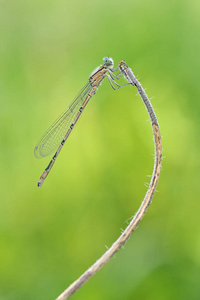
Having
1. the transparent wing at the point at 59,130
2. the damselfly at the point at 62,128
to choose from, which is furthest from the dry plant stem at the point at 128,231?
the transparent wing at the point at 59,130

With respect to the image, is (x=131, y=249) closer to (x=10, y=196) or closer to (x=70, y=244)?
(x=70, y=244)

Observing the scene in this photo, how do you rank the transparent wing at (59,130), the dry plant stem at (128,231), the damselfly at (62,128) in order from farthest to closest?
the transparent wing at (59,130) → the damselfly at (62,128) → the dry plant stem at (128,231)

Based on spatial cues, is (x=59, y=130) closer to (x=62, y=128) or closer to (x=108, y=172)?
(x=62, y=128)

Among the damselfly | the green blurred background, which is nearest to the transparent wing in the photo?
the damselfly

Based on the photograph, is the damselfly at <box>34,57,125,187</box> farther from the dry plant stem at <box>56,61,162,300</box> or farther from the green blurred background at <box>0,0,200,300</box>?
the dry plant stem at <box>56,61,162,300</box>

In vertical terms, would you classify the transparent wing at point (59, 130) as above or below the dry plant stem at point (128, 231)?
above

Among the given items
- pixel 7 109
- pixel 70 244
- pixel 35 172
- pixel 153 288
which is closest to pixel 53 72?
pixel 7 109

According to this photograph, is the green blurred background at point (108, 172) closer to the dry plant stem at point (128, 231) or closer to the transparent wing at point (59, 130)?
the transparent wing at point (59, 130)

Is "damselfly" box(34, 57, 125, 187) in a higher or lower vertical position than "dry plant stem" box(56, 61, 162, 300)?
higher
